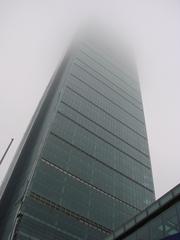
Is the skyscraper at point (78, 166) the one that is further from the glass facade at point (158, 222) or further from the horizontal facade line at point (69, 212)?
the glass facade at point (158, 222)

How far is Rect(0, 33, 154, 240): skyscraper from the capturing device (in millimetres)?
39375

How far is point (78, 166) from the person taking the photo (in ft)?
167

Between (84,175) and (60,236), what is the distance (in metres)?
13.9

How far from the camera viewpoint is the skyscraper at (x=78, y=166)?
3938 centimetres

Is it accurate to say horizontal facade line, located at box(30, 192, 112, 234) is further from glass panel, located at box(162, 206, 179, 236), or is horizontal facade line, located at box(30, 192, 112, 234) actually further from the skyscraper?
glass panel, located at box(162, 206, 179, 236)

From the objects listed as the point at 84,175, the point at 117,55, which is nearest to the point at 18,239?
the point at 84,175

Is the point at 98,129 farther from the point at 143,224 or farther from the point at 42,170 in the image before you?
the point at 143,224

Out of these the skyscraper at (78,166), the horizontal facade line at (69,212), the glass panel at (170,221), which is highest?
the skyscraper at (78,166)

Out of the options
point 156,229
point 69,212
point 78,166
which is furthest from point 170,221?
point 78,166

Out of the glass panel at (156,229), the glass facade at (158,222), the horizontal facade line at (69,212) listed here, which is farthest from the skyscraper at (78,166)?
the glass panel at (156,229)

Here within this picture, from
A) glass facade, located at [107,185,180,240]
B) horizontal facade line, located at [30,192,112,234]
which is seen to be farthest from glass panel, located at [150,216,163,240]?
horizontal facade line, located at [30,192,112,234]

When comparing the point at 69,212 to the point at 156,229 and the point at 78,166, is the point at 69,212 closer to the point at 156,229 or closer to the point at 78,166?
the point at 78,166

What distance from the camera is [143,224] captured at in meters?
18.1

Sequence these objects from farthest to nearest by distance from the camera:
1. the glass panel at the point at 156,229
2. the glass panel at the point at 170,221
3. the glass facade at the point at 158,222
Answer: the glass panel at the point at 156,229
the glass facade at the point at 158,222
the glass panel at the point at 170,221
